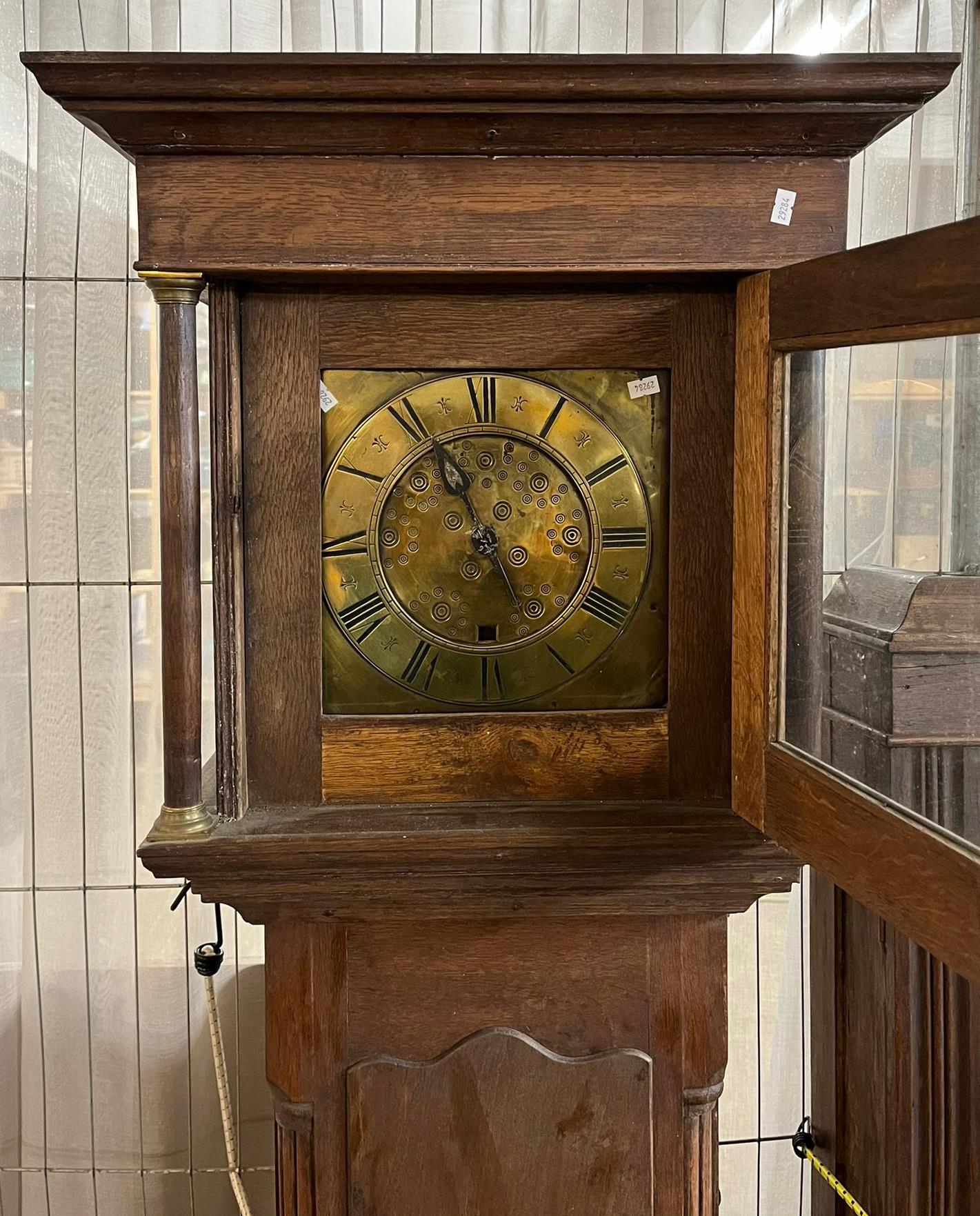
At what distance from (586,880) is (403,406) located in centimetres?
56

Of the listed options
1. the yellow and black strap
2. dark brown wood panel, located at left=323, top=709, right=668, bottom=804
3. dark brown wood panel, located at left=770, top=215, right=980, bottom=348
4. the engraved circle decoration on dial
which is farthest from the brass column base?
the yellow and black strap

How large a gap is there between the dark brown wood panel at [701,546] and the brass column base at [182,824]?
20.3 inches

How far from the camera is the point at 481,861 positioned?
125 centimetres

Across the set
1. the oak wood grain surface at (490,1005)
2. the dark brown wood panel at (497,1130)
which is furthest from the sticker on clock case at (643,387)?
the dark brown wood panel at (497,1130)

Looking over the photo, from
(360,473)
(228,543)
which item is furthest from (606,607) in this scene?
(228,543)

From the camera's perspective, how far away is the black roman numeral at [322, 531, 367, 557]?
4.25 ft

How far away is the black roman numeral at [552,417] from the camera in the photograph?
1.29 metres

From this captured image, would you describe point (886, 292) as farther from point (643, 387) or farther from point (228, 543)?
point (228, 543)

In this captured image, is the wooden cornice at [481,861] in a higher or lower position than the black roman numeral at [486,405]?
lower

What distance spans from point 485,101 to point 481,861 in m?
→ 0.76

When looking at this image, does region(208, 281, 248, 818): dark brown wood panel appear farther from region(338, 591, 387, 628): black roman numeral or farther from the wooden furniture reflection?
the wooden furniture reflection

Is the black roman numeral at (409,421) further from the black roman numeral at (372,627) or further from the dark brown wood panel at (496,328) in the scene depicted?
the black roman numeral at (372,627)

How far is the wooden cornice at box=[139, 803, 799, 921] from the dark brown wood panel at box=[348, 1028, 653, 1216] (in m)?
0.17

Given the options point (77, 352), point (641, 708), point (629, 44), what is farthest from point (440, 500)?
point (629, 44)
